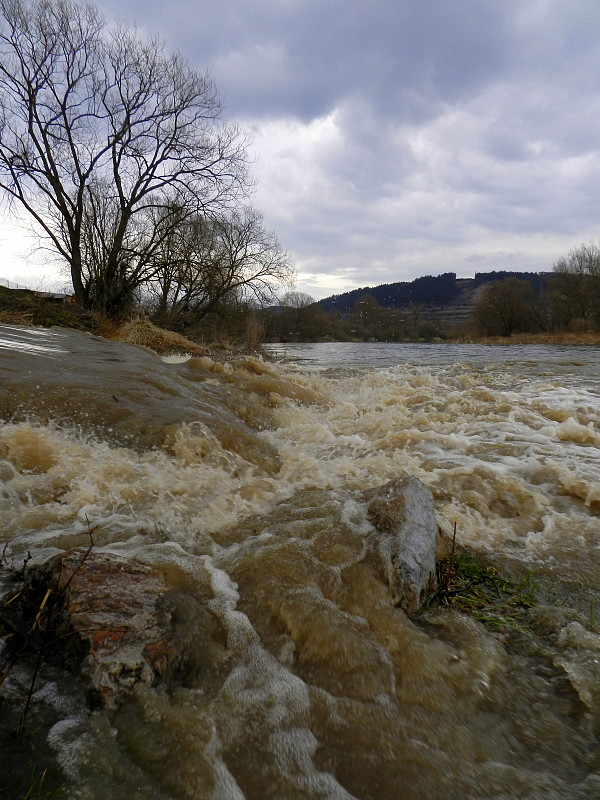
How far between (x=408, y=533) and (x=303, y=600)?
2.40ft

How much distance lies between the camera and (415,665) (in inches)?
68.9

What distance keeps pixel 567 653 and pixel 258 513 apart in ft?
6.55

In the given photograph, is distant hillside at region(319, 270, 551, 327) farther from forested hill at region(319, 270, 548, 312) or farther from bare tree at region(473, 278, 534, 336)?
bare tree at region(473, 278, 534, 336)

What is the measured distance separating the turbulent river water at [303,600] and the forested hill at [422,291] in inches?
6209

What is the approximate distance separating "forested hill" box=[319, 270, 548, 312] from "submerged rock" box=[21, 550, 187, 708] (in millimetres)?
160148

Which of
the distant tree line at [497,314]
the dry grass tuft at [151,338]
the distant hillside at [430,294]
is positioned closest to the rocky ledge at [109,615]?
the dry grass tuft at [151,338]

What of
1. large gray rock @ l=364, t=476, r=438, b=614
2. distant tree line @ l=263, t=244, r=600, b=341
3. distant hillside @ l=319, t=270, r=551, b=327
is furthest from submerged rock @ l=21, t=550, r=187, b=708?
distant hillside @ l=319, t=270, r=551, b=327

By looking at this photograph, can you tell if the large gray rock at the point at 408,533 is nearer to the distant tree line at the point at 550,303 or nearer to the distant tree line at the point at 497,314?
the distant tree line at the point at 497,314

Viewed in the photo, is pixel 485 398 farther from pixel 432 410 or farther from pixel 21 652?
pixel 21 652

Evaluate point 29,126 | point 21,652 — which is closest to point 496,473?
point 21,652

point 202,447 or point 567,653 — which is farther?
point 202,447

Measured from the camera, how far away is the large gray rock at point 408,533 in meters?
2.13

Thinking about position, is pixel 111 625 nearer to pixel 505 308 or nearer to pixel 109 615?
pixel 109 615

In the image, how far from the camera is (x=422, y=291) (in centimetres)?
17362
